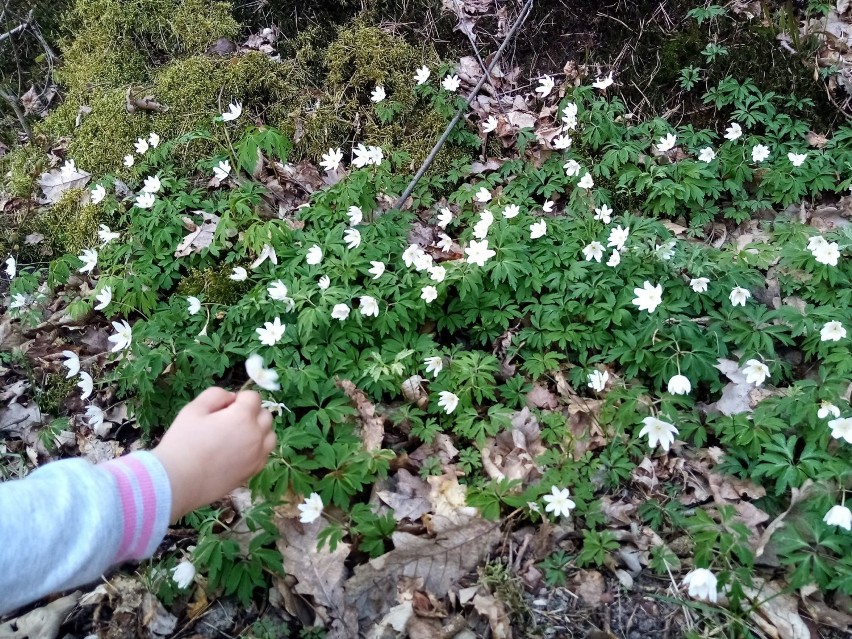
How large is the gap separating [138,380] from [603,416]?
232 cm

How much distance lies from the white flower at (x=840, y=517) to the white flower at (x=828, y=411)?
46cm

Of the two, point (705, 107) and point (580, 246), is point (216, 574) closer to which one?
point (580, 246)

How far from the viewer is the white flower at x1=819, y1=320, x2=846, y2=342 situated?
303 centimetres

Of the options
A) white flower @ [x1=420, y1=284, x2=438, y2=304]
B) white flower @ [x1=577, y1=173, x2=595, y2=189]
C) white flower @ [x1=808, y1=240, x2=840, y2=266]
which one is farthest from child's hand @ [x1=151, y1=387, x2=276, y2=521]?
white flower @ [x1=808, y1=240, x2=840, y2=266]

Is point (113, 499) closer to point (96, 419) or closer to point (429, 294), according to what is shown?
point (96, 419)

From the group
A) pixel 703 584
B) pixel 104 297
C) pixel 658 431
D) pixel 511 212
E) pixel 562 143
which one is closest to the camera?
pixel 703 584

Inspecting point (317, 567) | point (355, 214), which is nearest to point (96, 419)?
point (317, 567)

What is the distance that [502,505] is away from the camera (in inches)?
111

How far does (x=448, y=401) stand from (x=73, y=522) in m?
1.88

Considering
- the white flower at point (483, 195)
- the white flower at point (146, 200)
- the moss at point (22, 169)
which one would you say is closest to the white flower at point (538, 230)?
the white flower at point (483, 195)

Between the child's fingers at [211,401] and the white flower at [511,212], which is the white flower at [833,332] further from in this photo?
the child's fingers at [211,401]

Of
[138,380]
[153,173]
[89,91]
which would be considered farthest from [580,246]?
[89,91]

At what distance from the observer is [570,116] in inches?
172

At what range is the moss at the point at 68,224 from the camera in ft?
14.4
